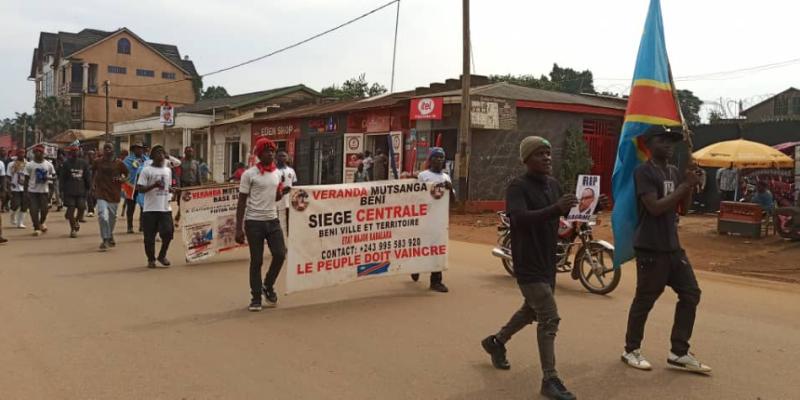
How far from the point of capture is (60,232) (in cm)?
1373

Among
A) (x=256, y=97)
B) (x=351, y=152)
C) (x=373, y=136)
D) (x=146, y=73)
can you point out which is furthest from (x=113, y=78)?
(x=373, y=136)

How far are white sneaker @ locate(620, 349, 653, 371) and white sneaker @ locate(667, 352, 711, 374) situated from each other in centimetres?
17

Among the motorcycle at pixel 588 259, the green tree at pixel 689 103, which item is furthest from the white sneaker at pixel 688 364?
the green tree at pixel 689 103

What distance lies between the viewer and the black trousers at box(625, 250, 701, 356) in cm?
466

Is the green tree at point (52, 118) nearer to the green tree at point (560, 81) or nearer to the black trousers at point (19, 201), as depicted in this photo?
the green tree at point (560, 81)

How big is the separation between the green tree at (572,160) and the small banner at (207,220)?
1218cm

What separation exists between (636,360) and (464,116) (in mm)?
12992

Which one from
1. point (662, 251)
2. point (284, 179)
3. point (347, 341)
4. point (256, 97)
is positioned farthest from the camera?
point (256, 97)

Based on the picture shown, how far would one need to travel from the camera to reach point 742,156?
15.0 m

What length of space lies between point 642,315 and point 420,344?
175cm

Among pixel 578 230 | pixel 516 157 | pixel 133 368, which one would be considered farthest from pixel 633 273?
pixel 516 157

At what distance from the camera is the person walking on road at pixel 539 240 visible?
13.8 ft

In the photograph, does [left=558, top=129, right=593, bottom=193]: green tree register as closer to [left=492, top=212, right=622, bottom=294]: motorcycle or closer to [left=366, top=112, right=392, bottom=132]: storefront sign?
[left=366, top=112, right=392, bottom=132]: storefront sign

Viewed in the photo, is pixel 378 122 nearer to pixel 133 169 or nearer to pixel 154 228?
pixel 133 169
